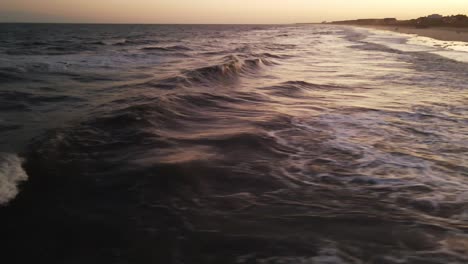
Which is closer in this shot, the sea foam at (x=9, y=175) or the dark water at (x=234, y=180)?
the dark water at (x=234, y=180)

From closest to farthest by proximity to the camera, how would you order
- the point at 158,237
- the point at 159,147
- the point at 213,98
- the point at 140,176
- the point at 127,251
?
the point at 127,251 < the point at 158,237 < the point at 140,176 < the point at 159,147 < the point at 213,98

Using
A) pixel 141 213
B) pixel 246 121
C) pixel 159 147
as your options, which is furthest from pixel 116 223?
pixel 246 121

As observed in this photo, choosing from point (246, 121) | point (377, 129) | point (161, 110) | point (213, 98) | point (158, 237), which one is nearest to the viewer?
point (158, 237)

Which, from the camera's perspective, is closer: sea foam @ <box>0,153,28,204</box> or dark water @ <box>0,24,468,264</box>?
dark water @ <box>0,24,468,264</box>

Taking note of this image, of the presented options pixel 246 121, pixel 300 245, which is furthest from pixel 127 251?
pixel 246 121

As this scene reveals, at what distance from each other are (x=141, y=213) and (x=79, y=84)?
11.3 meters

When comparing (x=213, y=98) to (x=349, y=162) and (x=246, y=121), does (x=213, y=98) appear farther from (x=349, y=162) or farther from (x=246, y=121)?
(x=349, y=162)

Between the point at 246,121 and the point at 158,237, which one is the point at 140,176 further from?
the point at 246,121

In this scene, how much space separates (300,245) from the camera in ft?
12.3

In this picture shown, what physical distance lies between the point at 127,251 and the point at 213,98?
27.4 ft

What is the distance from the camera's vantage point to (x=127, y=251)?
12.0ft

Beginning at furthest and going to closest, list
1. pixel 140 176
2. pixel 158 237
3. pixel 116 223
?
pixel 140 176 → pixel 116 223 → pixel 158 237

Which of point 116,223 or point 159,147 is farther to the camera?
point 159,147

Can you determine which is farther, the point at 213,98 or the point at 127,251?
the point at 213,98
